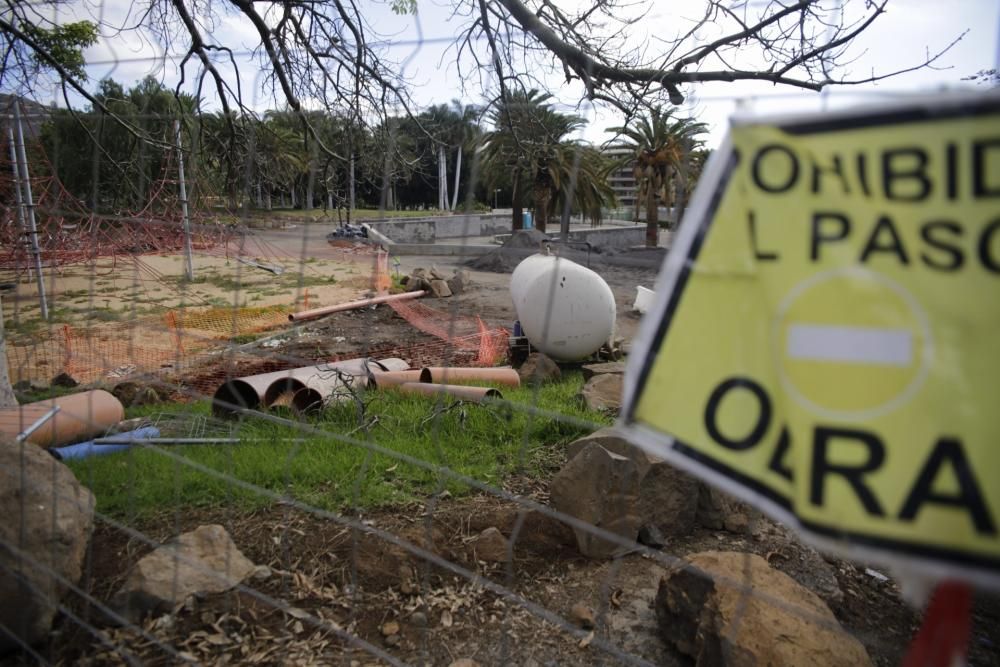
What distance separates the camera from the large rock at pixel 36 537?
247 cm

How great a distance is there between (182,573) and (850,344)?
264cm

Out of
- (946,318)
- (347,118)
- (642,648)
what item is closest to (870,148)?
(946,318)

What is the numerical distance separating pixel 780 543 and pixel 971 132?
3.02 metres

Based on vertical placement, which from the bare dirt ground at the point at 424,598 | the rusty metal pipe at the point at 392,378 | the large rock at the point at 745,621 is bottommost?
the bare dirt ground at the point at 424,598

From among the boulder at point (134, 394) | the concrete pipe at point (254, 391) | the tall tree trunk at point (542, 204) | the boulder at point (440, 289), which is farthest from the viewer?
the boulder at point (440, 289)

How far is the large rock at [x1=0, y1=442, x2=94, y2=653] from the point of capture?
2467 millimetres

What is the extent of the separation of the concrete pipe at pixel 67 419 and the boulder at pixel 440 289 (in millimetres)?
8137

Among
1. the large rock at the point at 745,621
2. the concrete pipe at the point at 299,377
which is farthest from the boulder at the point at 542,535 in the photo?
the concrete pipe at the point at 299,377

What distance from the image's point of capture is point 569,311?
7.13 meters

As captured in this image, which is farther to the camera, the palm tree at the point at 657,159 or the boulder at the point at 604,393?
the boulder at the point at 604,393

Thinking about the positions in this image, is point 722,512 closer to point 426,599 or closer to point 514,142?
point 426,599

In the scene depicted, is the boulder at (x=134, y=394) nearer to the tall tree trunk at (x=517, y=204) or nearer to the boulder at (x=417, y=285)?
the tall tree trunk at (x=517, y=204)

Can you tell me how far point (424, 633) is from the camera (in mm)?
2613

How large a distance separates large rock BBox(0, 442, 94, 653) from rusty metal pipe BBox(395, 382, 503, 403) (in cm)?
228
